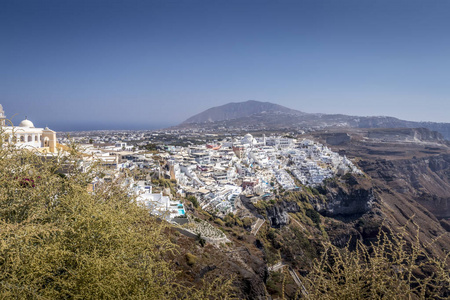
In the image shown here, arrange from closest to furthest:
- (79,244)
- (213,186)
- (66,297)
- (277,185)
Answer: (66,297) → (79,244) → (213,186) → (277,185)

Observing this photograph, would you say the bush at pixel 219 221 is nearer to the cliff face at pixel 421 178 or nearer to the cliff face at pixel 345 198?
the cliff face at pixel 345 198

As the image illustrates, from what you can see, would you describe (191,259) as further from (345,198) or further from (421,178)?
(421,178)

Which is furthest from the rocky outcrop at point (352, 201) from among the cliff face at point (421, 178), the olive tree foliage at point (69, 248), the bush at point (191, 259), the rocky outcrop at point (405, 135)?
the rocky outcrop at point (405, 135)

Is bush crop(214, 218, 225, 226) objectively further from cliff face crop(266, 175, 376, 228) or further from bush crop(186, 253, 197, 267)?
cliff face crop(266, 175, 376, 228)

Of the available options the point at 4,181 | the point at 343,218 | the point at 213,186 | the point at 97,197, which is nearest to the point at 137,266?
the point at 97,197

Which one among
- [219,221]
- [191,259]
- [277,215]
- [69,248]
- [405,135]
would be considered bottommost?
[277,215]

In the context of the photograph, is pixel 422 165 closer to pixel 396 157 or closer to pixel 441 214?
pixel 396 157

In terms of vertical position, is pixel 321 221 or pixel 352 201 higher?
pixel 352 201

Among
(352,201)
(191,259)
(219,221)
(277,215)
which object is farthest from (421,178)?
(191,259)
